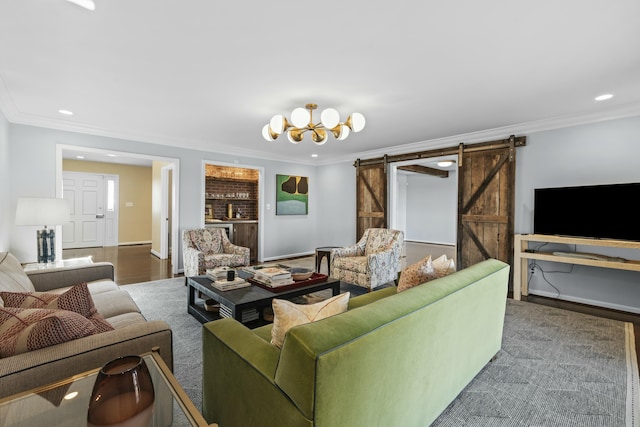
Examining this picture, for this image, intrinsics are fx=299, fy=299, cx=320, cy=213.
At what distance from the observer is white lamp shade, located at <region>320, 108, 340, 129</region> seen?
2955 mm

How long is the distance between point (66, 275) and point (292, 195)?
15.6 ft

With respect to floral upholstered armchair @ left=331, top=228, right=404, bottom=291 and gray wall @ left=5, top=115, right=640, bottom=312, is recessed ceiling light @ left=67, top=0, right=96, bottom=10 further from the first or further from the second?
floral upholstered armchair @ left=331, top=228, right=404, bottom=291

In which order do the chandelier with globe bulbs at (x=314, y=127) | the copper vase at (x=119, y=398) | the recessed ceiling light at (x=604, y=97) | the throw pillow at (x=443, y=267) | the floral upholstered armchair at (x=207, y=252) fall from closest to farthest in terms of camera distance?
the copper vase at (x=119, y=398) → the throw pillow at (x=443, y=267) → the chandelier with globe bulbs at (x=314, y=127) → the recessed ceiling light at (x=604, y=97) → the floral upholstered armchair at (x=207, y=252)

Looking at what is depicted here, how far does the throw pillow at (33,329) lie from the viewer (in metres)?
1.19

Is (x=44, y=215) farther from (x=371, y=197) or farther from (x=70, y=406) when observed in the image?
(x=371, y=197)

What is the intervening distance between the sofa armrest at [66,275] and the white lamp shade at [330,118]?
264 cm

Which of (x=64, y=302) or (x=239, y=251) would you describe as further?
(x=239, y=251)

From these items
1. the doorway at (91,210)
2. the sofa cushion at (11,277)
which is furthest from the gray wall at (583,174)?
the doorway at (91,210)

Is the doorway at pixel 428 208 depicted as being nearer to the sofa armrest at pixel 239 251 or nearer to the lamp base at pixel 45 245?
the sofa armrest at pixel 239 251

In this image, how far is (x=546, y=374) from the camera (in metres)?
2.22

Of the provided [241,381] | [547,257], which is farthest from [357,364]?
[547,257]

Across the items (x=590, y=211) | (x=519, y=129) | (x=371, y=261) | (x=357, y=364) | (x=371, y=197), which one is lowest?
(x=371, y=261)

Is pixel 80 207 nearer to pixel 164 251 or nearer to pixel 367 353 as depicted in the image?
pixel 164 251

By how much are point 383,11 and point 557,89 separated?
2.31 m
